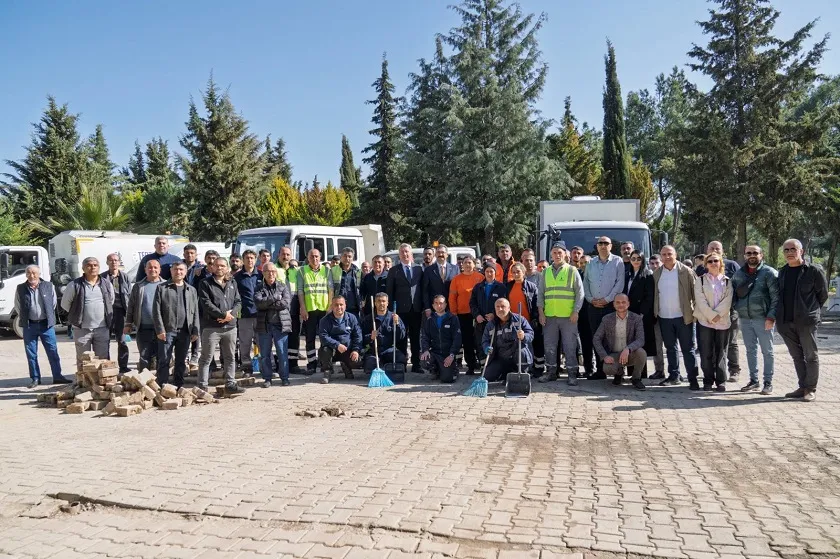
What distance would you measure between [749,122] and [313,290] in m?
23.7

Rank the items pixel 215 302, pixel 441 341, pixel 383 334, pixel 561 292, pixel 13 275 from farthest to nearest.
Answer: pixel 13 275 < pixel 383 334 < pixel 441 341 < pixel 561 292 < pixel 215 302

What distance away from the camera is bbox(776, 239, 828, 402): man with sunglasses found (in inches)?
304

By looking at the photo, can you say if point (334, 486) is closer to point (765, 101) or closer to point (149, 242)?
point (149, 242)

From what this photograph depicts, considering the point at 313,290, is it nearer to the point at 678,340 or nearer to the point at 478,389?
the point at 478,389

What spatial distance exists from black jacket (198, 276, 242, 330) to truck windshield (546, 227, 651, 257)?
258 inches

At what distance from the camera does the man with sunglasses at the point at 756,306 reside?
810 centimetres

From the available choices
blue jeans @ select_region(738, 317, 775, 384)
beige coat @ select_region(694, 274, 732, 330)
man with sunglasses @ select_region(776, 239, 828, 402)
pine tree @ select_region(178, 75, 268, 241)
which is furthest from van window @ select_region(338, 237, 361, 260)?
pine tree @ select_region(178, 75, 268, 241)

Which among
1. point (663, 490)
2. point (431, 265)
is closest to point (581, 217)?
point (431, 265)

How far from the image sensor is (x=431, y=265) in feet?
34.2

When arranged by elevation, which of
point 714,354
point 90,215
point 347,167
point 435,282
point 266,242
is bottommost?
point 714,354

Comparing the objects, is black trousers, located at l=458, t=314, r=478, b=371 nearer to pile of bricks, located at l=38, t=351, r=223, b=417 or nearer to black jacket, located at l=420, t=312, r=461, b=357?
black jacket, located at l=420, t=312, r=461, b=357

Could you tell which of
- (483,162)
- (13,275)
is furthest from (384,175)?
(13,275)

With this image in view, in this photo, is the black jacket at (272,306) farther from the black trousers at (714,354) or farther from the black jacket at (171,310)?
the black trousers at (714,354)

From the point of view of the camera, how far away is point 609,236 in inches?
476
